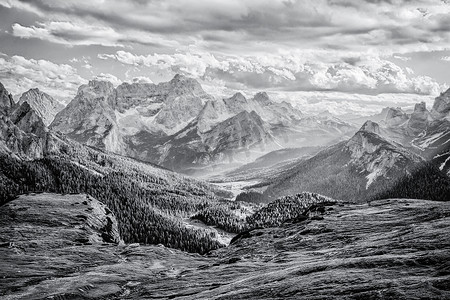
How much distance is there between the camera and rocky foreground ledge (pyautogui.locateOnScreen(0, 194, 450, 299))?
57625 millimetres

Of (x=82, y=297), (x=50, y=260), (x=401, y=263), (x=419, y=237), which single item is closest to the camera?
(x=401, y=263)

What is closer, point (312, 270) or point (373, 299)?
point (373, 299)

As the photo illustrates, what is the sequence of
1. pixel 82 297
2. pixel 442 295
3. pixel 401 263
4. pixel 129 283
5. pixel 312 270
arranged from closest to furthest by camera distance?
1. pixel 442 295
2. pixel 401 263
3. pixel 312 270
4. pixel 82 297
5. pixel 129 283

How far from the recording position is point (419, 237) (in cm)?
9006

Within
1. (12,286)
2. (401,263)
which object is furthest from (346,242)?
(12,286)

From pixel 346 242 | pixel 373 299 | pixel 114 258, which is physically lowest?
pixel 114 258

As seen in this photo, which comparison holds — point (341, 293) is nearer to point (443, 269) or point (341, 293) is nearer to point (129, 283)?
point (443, 269)

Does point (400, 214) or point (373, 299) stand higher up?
point (373, 299)

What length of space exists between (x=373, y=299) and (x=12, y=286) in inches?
4762

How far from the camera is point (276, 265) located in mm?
108562

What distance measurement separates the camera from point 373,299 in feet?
157

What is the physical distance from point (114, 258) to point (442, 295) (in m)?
152

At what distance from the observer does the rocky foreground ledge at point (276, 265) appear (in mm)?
57625

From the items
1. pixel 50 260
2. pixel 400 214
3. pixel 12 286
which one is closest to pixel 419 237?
pixel 400 214
